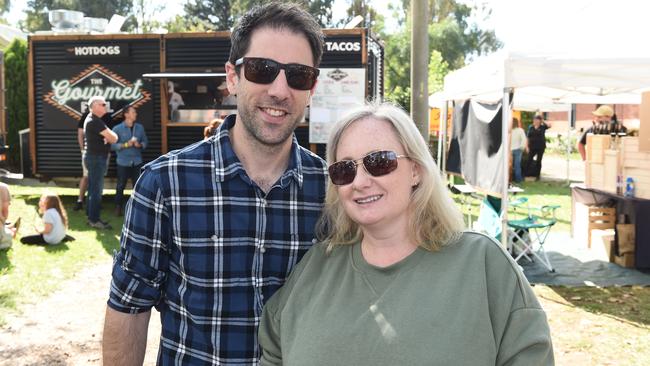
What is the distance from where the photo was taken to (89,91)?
34.8 ft

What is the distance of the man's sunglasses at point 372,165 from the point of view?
1842 millimetres

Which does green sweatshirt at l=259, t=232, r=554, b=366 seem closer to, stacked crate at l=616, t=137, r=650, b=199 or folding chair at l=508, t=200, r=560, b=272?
folding chair at l=508, t=200, r=560, b=272

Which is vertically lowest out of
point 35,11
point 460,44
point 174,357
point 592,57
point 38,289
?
point 38,289

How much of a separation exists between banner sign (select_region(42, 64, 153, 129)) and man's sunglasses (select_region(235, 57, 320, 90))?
902 cm

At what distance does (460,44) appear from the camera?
155 feet

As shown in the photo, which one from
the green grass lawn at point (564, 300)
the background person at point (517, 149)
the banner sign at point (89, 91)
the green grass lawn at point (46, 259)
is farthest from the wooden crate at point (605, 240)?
the background person at point (517, 149)

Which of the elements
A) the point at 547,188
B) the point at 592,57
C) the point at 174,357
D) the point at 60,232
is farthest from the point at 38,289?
the point at 547,188

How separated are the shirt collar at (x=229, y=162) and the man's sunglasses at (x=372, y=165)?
0.53ft

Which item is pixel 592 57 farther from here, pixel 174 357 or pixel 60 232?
pixel 60 232

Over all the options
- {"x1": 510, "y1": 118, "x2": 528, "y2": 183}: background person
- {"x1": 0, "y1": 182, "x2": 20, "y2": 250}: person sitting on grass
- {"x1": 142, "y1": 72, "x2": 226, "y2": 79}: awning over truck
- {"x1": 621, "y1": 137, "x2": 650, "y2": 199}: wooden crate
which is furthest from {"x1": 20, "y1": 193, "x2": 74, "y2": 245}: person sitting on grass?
{"x1": 510, "y1": 118, "x2": 528, "y2": 183}: background person

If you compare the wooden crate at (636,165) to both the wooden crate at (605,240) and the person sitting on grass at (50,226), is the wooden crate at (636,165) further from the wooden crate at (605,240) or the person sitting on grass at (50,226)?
the person sitting on grass at (50,226)

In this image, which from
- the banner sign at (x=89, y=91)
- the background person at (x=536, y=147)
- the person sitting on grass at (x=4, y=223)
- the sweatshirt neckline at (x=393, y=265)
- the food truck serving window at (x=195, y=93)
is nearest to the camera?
the sweatshirt neckline at (x=393, y=265)

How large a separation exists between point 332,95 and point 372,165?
778cm

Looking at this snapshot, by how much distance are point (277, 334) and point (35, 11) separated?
5653 cm
